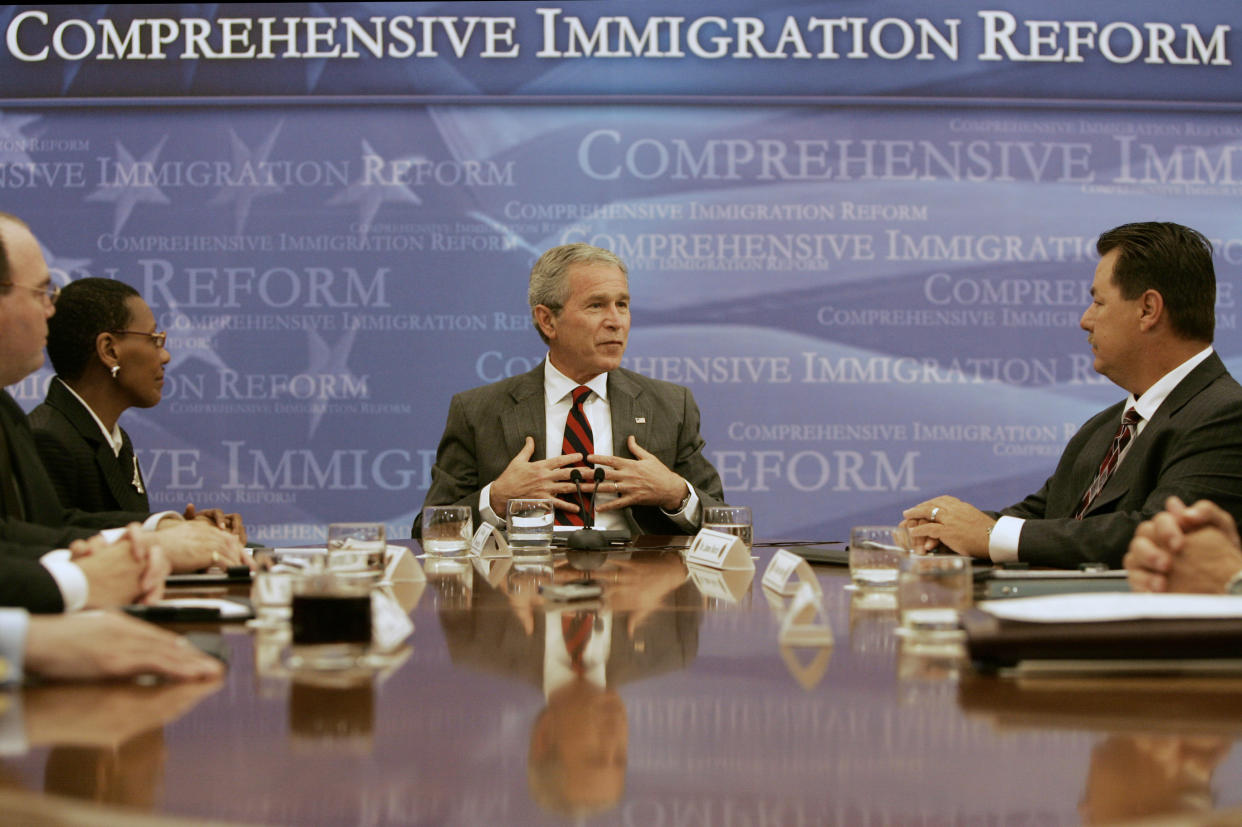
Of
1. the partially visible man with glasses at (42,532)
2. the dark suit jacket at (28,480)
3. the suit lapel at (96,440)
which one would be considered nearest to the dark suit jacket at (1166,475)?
the partially visible man with glasses at (42,532)

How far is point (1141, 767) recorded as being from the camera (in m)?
1.02

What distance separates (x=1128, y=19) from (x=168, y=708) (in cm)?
567

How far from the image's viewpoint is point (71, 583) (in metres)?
1.76

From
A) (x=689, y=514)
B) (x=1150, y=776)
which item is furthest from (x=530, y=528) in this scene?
(x=1150, y=776)

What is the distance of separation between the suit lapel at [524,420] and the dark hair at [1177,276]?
1832 millimetres

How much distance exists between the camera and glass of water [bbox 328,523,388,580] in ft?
7.36

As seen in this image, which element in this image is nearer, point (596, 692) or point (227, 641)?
point (596, 692)

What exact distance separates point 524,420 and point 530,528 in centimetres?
106

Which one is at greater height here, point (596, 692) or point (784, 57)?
point (784, 57)

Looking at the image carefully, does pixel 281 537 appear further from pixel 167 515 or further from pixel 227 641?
pixel 227 641

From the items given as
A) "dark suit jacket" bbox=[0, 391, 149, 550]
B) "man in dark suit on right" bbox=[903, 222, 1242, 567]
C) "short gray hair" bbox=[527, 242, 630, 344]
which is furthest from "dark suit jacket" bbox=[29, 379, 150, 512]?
"man in dark suit on right" bbox=[903, 222, 1242, 567]

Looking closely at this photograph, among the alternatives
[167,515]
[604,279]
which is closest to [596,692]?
[167,515]

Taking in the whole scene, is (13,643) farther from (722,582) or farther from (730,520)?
(730,520)

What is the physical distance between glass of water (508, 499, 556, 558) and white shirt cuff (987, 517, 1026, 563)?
3.55 ft
